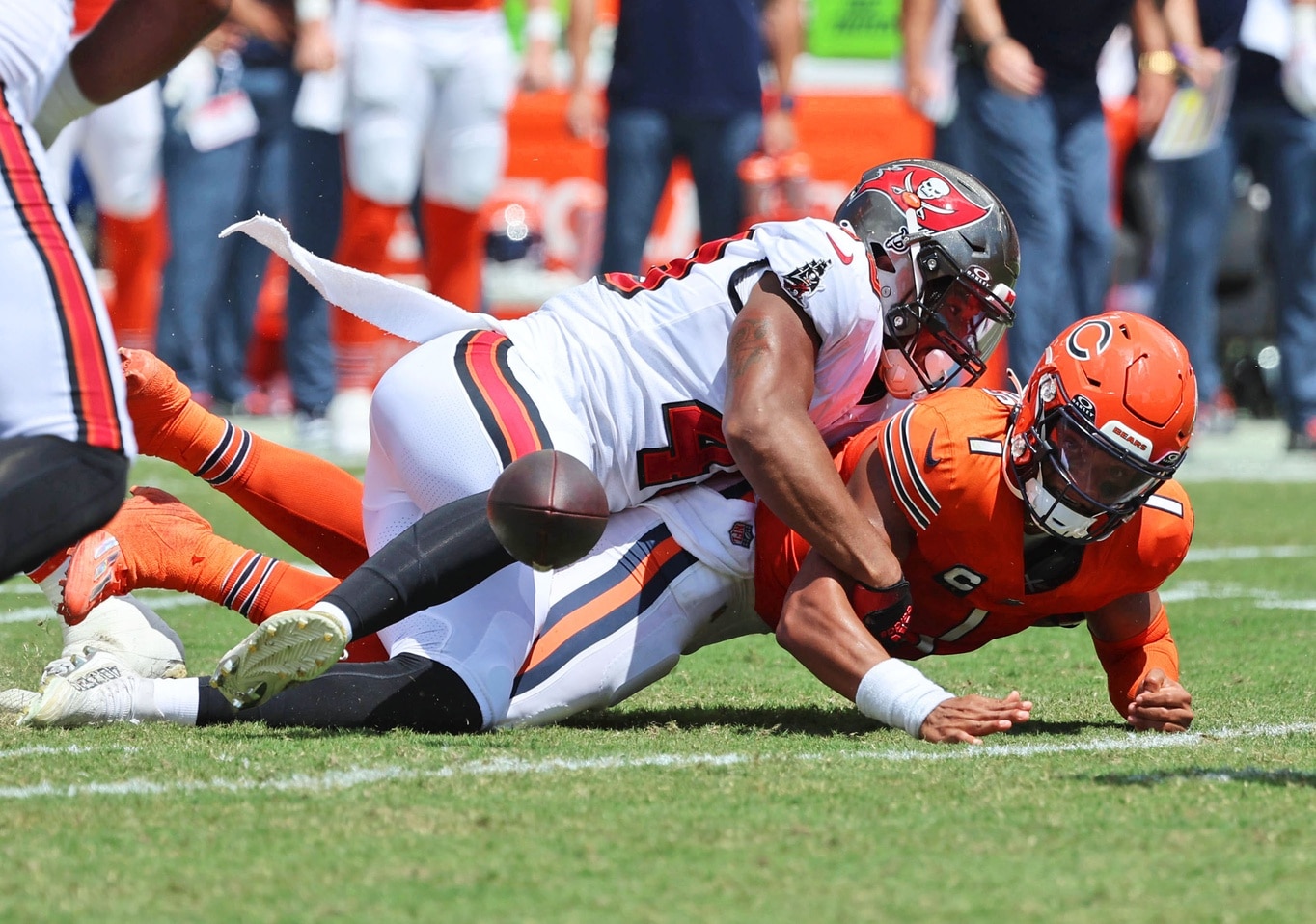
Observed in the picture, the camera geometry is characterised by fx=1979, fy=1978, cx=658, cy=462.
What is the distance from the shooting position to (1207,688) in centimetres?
402

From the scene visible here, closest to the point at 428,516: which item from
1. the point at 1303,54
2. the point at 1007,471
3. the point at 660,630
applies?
the point at 660,630

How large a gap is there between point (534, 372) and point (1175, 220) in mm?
6003

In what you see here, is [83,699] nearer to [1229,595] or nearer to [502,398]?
[502,398]

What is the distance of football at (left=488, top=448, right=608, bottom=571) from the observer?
3.31 meters

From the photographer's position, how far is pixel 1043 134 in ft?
25.5

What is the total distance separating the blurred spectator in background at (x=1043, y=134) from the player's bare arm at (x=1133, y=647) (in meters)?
4.25

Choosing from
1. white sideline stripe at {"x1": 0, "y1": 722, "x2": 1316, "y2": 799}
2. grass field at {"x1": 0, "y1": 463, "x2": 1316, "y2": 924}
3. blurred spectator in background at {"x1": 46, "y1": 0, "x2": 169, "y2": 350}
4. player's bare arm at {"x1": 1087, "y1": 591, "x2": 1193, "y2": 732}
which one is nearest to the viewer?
grass field at {"x1": 0, "y1": 463, "x2": 1316, "y2": 924}

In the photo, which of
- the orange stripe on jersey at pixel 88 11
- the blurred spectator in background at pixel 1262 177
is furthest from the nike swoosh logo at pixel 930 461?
the blurred spectator in background at pixel 1262 177

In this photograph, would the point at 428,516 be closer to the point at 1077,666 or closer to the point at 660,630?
the point at 660,630

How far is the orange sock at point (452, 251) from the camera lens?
847 centimetres

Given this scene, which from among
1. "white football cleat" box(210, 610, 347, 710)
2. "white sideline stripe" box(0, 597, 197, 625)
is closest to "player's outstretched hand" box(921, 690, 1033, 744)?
"white football cleat" box(210, 610, 347, 710)

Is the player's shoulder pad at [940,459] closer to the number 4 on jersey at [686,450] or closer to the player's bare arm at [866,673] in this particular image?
the player's bare arm at [866,673]

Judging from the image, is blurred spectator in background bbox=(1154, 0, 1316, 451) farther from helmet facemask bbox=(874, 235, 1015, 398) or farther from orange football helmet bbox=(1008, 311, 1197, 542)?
orange football helmet bbox=(1008, 311, 1197, 542)

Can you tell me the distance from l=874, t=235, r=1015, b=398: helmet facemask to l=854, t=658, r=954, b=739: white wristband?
0.77m
